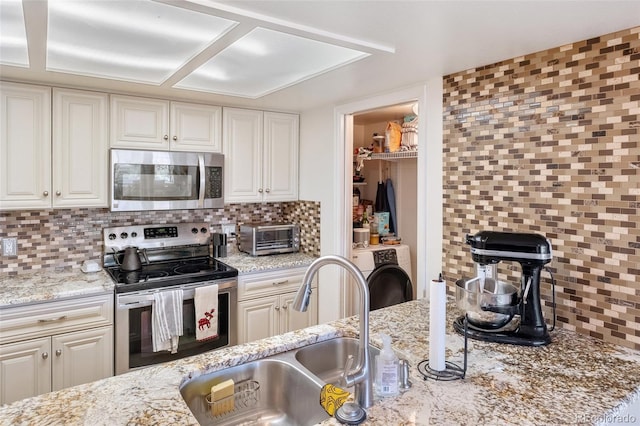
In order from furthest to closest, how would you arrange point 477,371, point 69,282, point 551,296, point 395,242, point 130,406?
point 395,242
point 69,282
point 551,296
point 477,371
point 130,406

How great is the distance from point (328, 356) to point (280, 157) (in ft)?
6.75

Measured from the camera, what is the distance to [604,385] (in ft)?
4.04

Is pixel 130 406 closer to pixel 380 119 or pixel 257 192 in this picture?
pixel 257 192

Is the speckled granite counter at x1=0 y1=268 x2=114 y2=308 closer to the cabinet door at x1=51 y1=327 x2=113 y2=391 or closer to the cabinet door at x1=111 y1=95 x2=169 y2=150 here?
the cabinet door at x1=51 y1=327 x2=113 y2=391

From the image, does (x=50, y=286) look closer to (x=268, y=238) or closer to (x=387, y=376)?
(x=268, y=238)

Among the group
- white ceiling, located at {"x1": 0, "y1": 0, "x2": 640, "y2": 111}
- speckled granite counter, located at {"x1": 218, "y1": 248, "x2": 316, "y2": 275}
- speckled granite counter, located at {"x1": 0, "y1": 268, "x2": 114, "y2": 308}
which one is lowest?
speckled granite counter, located at {"x1": 0, "y1": 268, "x2": 114, "y2": 308}

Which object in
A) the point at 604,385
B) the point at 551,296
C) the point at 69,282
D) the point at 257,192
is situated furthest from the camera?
the point at 257,192

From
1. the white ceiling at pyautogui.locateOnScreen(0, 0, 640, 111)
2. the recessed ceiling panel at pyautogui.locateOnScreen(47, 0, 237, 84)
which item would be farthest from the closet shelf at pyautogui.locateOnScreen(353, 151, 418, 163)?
the recessed ceiling panel at pyautogui.locateOnScreen(47, 0, 237, 84)

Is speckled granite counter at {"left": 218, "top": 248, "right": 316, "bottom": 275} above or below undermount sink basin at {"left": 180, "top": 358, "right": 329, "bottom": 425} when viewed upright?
above

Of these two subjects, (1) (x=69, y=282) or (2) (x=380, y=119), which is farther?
(2) (x=380, y=119)

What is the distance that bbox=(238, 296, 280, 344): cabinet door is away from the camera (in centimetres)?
287

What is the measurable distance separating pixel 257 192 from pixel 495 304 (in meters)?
2.14

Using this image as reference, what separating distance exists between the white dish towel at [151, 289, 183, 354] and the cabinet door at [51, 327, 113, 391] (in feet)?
0.82

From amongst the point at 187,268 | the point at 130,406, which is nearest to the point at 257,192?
the point at 187,268
